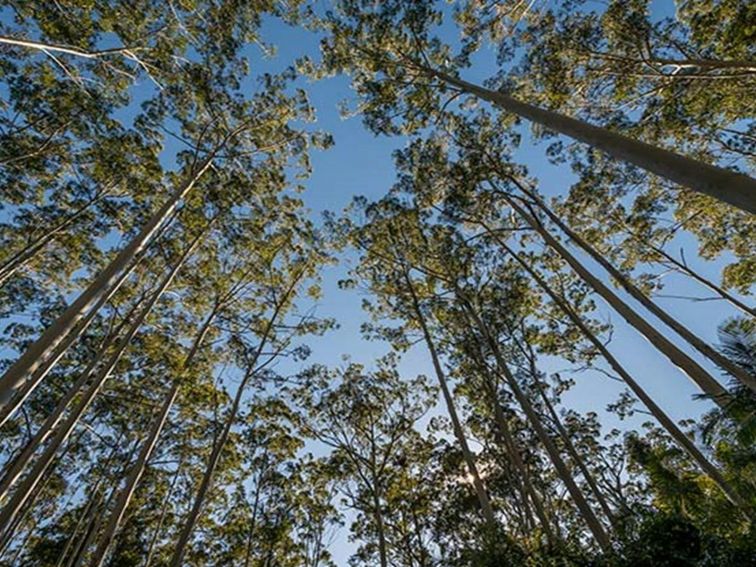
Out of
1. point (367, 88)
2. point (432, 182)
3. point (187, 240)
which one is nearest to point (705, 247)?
point (432, 182)

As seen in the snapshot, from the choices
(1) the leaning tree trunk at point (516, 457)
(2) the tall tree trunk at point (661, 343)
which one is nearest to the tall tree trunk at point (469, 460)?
(1) the leaning tree trunk at point (516, 457)

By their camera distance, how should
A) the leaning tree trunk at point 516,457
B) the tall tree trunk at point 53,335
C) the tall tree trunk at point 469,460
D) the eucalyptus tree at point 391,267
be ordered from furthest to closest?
the eucalyptus tree at point 391,267 → the leaning tree trunk at point 516,457 → the tall tree trunk at point 469,460 → the tall tree trunk at point 53,335

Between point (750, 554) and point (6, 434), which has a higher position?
point (6, 434)

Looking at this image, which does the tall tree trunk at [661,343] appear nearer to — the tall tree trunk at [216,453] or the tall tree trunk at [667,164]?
the tall tree trunk at [667,164]

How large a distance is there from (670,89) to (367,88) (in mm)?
7606

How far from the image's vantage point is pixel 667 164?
338 centimetres

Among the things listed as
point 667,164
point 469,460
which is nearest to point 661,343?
point 469,460

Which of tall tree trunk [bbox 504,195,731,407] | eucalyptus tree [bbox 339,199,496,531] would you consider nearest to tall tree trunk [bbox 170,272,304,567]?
eucalyptus tree [bbox 339,199,496,531]

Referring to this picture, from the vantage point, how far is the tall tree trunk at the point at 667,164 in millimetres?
2787

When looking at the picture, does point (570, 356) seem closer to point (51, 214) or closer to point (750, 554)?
point (750, 554)

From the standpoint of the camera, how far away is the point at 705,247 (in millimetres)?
13414

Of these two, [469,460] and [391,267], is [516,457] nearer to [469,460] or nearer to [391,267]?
[469,460]

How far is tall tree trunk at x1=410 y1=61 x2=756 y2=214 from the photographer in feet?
9.14

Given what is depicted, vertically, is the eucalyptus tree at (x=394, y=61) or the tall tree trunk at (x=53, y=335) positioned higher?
the eucalyptus tree at (x=394, y=61)
